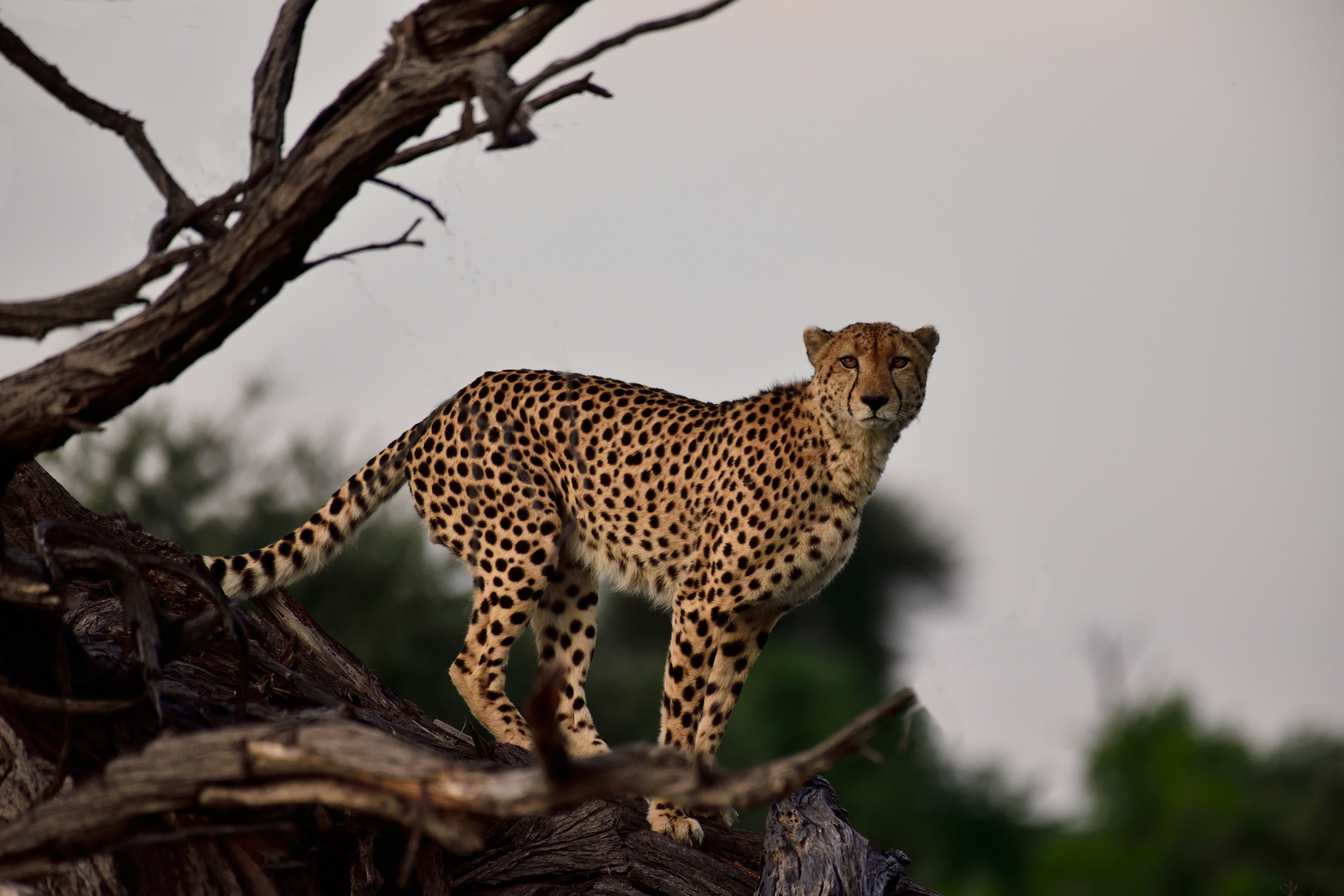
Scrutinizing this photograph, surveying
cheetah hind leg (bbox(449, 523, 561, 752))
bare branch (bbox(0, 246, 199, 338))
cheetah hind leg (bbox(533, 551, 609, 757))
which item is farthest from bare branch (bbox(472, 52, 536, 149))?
cheetah hind leg (bbox(533, 551, 609, 757))

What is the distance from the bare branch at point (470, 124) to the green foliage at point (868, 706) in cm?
1537

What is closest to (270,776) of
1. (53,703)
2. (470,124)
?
(53,703)

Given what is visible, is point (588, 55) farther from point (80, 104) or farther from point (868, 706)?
point (868, 706)

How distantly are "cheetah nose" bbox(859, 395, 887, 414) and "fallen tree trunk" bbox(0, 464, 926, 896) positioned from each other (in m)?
1.72

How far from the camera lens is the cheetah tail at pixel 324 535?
6.58 metres

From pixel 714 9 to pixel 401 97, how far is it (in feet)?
2.53

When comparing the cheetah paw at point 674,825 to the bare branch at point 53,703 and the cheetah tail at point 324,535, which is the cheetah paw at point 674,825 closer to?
the cheetah tail at point 324,535

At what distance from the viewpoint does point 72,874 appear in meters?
4.43

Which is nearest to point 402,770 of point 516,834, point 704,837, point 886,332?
point 516,834

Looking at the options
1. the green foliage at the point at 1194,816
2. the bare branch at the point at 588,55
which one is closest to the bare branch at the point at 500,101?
the bare branch at the point at 588,55

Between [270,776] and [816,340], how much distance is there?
13.1ft

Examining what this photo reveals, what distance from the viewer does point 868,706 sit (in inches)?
1559

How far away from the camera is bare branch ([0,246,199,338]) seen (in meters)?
3.62

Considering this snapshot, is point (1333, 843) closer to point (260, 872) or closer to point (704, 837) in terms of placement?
point (704, 837)
